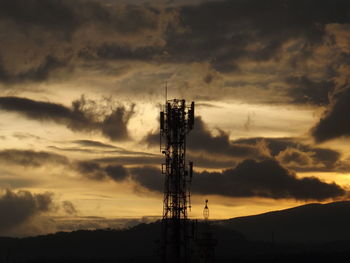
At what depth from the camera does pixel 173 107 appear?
60906 mm

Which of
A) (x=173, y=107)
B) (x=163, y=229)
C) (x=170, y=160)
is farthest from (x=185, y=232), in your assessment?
(x=173, y=107)

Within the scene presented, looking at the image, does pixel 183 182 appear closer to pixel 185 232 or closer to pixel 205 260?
pixel 185 232

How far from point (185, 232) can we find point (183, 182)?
443cm

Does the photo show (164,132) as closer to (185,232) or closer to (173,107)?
(173,107)

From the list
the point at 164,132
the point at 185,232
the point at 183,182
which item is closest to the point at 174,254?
the point at 185,232

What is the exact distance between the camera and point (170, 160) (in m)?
61.1

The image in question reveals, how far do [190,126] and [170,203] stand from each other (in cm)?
708

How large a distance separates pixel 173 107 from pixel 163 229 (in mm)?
10944

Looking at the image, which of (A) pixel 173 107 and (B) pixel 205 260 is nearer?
(A) pixel 173 107

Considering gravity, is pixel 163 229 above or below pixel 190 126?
below

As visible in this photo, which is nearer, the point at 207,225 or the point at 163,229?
the point at 163,229

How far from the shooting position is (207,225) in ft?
235

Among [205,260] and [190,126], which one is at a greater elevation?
[190,126]

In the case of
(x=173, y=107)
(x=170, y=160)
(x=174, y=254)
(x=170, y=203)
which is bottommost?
(x=174, y=254)
